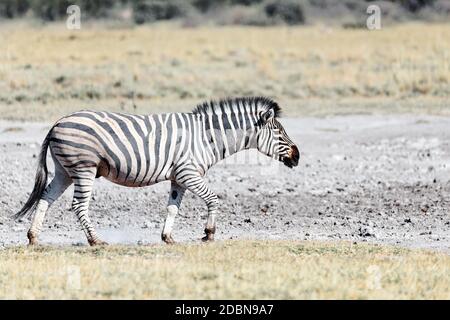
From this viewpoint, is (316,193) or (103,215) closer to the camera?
(103,215)

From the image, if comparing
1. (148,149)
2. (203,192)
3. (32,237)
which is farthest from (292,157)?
(32,237)

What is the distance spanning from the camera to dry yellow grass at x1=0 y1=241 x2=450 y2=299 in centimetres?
940

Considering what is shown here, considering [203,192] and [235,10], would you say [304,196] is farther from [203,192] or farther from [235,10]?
[235,10]

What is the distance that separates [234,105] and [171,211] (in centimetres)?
145

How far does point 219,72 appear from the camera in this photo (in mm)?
32375

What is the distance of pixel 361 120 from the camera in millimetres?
24031

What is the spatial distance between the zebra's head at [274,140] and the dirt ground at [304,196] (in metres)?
1.12

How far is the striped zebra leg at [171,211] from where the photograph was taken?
12875 millimetres

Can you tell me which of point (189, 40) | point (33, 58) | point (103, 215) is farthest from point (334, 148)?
point (189, 40)

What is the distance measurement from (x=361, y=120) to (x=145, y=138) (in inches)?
455

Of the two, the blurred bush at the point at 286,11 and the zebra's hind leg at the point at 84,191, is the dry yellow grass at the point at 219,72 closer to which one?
the blurred bush at the point at 286,11

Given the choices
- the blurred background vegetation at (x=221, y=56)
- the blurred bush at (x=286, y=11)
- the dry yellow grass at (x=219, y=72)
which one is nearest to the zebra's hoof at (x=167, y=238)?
the blurred background vegetation at (x=221, y=56)

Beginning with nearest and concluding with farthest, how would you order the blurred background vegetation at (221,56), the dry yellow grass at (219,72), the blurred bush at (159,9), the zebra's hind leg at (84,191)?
the zebra's hind leg at (84,191) < the dry yellow grass at (219,72) < the blurred background vegetation at (221,56) < the blurred bush at (159,9)
